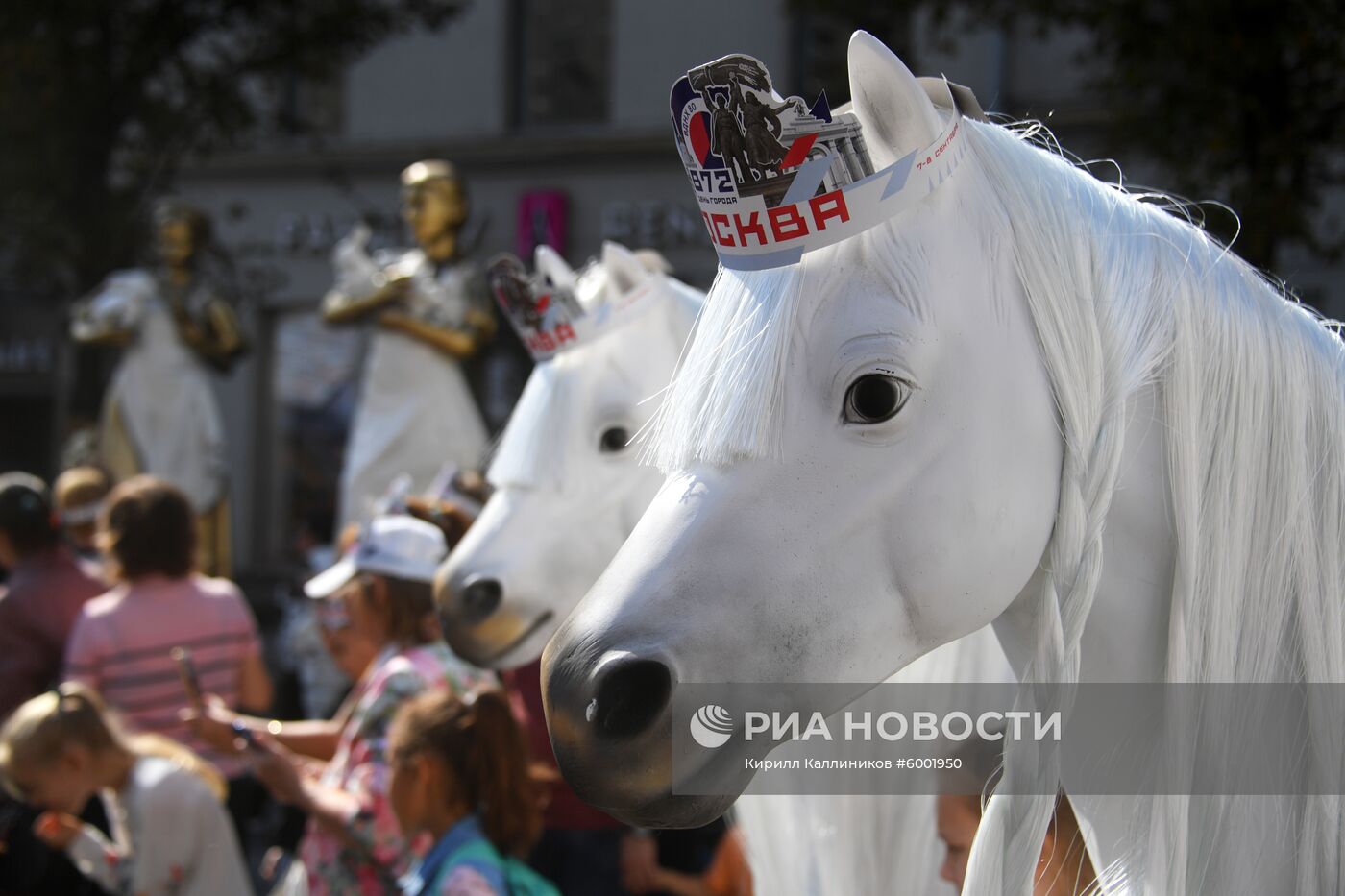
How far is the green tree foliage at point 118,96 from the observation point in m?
9.26

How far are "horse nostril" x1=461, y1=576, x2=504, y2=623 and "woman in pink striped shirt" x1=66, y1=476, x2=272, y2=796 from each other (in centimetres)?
152

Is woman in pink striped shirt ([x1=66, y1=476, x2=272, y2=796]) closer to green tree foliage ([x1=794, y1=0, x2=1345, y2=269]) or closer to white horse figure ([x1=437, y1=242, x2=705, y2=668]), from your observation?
white horse figure ([x1=437, y1=242, x2=705, y2=668])

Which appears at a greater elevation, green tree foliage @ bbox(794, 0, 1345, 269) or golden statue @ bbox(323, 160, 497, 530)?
green tree foliage @ bbox(794, 0, 1345, 269)

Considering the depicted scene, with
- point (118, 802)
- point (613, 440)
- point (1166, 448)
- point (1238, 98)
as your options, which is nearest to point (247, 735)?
point (118, 802)

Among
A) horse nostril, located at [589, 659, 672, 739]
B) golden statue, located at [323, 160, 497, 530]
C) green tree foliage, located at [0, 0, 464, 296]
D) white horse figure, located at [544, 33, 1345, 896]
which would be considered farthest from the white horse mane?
green tree foliage, located at [0, 0, 464, 296]

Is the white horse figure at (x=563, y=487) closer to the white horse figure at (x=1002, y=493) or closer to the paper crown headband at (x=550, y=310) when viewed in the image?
the paper crown headband at (x=550, y=310)

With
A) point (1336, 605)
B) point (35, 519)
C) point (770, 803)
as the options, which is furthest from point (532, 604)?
point (35, 519)

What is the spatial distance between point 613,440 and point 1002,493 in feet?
4.71

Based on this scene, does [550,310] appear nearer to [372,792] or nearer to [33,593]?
[372,792]

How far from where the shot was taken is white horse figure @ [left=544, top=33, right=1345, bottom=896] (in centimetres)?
124

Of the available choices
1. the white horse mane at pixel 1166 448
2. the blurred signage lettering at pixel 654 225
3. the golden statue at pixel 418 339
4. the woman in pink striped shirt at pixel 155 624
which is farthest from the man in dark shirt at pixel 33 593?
the blurred signage lettering at pixel 654 225

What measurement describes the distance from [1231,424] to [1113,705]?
29 cm

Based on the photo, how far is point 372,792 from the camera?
2.79 m

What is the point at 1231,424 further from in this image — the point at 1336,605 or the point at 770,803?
the point at 770,803
